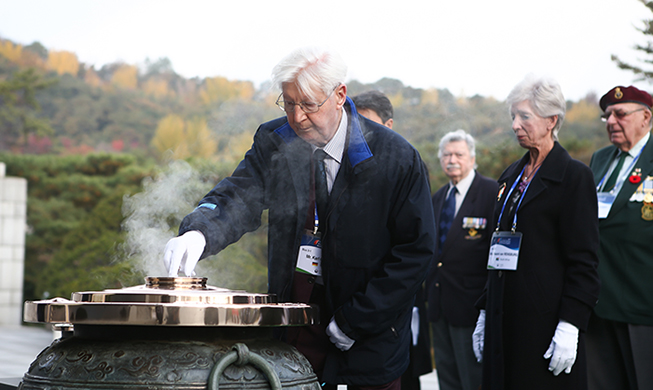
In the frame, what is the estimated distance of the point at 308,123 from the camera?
82.6 inches

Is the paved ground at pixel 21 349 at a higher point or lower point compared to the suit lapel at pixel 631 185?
lower

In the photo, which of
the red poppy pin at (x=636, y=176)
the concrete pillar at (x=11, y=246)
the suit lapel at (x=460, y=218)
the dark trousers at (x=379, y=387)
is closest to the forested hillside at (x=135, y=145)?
the concrete pillar at (x=11, y=246)

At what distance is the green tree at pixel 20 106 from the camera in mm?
18609

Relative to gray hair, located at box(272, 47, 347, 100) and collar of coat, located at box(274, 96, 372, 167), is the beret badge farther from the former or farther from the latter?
gray hair, located at box(272, 47, 347, 100)

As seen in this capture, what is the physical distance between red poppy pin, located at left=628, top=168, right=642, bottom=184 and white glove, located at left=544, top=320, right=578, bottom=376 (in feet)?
3.63

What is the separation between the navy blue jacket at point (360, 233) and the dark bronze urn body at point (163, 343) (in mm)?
406

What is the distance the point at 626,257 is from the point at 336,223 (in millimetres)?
1800

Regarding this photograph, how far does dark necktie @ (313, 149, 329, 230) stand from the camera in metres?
2.19

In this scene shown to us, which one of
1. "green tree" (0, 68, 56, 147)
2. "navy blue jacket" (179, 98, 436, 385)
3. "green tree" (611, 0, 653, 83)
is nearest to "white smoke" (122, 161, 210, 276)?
Result: "navy blue jacket" (179, 98, 436, 385)

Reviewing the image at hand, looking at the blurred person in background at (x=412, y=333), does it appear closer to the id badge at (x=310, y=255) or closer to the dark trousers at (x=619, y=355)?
the dark trousers at (x=619, y=355)

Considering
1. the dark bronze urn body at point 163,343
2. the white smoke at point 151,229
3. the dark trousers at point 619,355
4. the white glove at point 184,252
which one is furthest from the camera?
the dark trousers at point 619,355

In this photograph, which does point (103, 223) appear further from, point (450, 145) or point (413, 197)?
point (413, 197)

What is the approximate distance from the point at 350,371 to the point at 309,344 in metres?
0.19

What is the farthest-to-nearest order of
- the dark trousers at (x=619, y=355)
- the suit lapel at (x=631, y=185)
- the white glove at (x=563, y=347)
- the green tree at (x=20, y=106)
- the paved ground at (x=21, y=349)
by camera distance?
the green tree at (x=20, y=106) < the paved ground at (x=21, y=349) < the suit lapel at (x=631, y=185) < the dark trousers at (x=619, y=355) < the white glove at (x=563, y=347)
